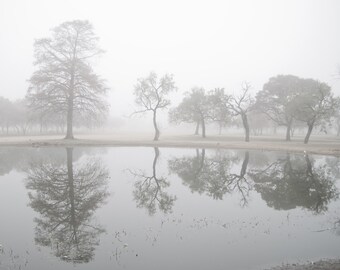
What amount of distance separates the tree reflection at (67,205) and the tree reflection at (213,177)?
6.87 m

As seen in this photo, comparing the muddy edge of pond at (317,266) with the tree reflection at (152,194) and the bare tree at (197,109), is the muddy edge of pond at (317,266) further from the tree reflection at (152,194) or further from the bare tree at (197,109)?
the bare tree at (197,109)

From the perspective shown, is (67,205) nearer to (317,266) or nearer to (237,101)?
(317,266)

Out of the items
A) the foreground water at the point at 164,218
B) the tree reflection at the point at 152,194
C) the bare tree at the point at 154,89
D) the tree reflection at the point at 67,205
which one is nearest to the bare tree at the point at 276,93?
the bare tree at the point at 154,89

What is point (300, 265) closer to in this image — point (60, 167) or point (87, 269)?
point (87, 269)

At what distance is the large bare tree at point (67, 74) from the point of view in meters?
46.4

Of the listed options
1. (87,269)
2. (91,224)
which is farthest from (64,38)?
(87,269)

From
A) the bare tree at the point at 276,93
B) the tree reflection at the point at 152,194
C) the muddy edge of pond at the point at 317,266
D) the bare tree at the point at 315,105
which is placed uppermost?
the bare tree at the point at 276,93

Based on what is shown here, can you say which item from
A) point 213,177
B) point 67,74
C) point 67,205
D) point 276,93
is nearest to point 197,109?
point 276,93

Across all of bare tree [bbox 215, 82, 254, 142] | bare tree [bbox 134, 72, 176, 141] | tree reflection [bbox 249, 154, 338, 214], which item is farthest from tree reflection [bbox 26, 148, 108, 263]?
bare tree [bbox 215, 82, 254, 142]

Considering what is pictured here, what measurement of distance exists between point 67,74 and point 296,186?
3990 cm

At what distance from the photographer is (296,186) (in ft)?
71.5

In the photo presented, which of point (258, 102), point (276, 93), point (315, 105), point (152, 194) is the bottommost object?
point (152, 194)

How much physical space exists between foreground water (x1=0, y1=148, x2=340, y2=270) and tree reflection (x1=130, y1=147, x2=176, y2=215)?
68 millimetres

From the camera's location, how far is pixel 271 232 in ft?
43.1
